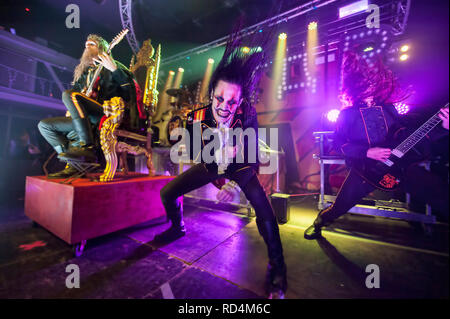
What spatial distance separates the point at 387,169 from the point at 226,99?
2046 millimetres

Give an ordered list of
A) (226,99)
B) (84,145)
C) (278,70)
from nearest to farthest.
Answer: (226,99), (84,145), (278,70)

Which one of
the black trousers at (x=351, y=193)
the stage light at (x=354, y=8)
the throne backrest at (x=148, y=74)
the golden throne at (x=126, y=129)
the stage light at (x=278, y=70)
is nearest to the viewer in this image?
the black trousers at (x=351, y=193)

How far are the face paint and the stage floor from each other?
1.45m

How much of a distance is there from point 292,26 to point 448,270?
6.46m

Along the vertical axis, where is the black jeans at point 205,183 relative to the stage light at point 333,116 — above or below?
below

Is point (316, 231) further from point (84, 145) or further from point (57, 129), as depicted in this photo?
point (57, 129)

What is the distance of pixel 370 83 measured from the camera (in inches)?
78.9

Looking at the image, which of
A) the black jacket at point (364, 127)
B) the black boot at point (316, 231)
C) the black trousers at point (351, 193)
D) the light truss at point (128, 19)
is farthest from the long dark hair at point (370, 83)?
the light truss at point (128, 19)

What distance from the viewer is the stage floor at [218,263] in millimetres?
1187

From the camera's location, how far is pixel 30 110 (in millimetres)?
8250

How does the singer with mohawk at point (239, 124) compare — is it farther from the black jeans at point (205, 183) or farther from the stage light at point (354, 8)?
the stage light at point (354, 8)

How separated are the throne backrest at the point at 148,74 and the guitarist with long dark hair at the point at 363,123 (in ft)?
9.72

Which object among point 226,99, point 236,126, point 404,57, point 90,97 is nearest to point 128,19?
point 90,97

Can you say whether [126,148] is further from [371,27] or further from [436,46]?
[371,27]
